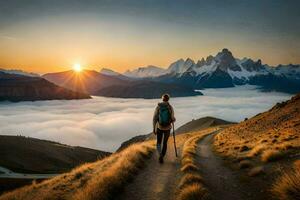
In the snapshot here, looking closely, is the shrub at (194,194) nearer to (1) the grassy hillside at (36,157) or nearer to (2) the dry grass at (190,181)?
(2) the dry grass at (190,181)

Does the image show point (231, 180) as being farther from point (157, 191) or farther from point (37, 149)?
point (37, 149)

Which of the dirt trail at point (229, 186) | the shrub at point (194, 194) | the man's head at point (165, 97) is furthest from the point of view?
the man's head at point (165, 97)

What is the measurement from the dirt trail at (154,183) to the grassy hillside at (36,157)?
8826cm

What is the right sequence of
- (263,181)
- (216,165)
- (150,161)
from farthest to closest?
1. (150,161)
2. (216,165)
3. (263,181)

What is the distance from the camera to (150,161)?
1695 cm

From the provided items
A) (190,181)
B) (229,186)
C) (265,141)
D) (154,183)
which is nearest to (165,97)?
(154,183)

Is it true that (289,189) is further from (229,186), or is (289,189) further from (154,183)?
(154,183)

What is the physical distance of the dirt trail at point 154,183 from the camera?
10.1 m

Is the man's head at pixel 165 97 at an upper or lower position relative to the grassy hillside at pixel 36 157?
upper

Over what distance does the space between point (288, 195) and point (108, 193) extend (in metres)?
5.50

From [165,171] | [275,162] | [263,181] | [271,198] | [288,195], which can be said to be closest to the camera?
[288,195]

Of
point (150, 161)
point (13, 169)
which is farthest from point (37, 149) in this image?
point (150, 161)

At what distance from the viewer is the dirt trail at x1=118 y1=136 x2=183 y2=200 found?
10.1 m

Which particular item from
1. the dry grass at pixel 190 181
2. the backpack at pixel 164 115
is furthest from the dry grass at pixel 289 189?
the backpack at pixel 164 115
